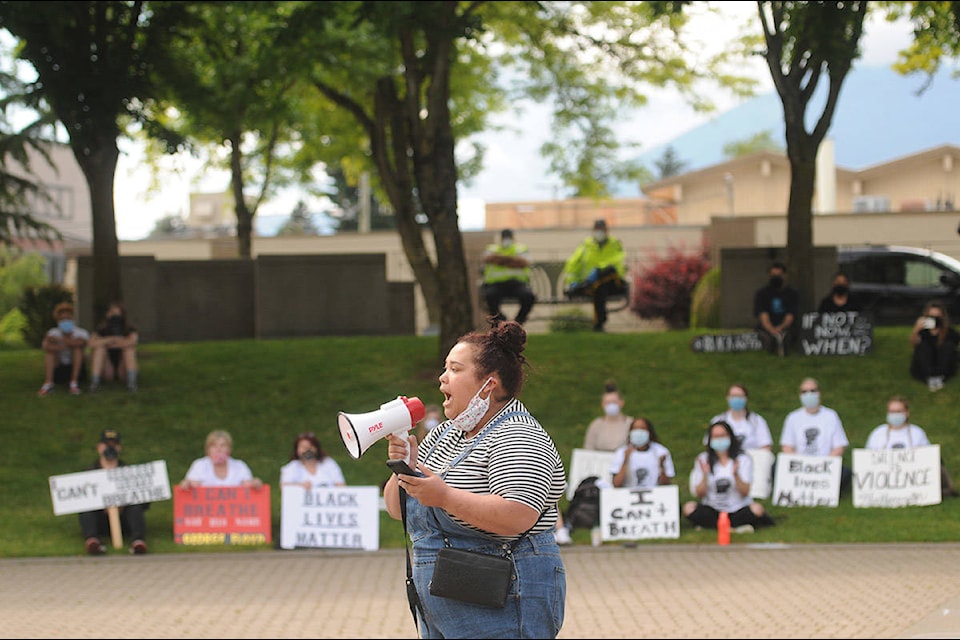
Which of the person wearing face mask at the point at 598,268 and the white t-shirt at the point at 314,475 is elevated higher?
the person wearing face mask at the point at 598,268

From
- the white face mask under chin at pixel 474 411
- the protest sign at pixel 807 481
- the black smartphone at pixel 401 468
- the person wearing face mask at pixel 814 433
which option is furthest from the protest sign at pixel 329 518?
the black smartphone at pixel 401 468

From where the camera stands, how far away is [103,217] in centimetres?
2117

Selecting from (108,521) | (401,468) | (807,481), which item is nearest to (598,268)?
(807,481)

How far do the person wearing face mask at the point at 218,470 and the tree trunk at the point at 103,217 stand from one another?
24.3 feet

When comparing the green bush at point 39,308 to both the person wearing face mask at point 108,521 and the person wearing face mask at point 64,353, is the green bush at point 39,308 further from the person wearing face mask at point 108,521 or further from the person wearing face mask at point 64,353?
the person wearing face mask at point 108,521

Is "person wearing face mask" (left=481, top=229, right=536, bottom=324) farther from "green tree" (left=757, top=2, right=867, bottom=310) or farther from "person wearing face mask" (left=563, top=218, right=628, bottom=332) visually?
"green tree" (left=757, top=2, right=867, bottom=310)

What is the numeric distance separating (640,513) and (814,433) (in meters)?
2.63

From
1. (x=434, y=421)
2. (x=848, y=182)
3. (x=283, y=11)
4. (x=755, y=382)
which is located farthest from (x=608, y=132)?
(x=848, y=182)

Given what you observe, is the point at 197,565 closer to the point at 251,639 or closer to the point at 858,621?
the point at 251,639

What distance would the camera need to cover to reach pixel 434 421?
14891 millimetres

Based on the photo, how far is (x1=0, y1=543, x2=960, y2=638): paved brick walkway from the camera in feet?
31.4

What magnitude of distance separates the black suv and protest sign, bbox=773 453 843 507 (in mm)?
12260

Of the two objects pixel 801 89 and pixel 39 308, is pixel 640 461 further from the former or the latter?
pixel 39 308

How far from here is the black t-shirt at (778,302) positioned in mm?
19812
